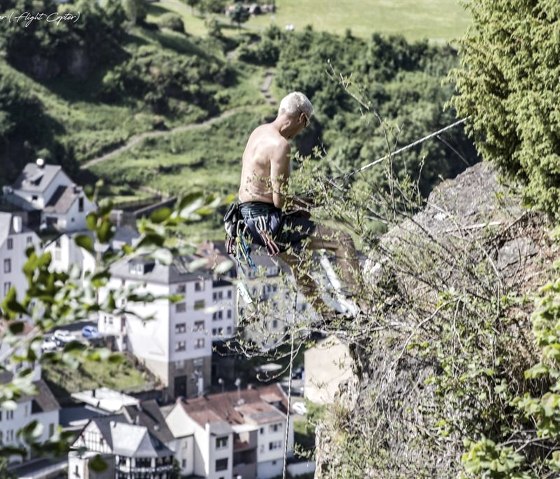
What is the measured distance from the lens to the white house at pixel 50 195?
62812 mm

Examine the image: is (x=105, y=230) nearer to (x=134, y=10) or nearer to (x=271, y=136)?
(x=271, y=136)

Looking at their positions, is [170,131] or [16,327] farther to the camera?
[170,131]

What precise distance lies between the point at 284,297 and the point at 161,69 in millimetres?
72510

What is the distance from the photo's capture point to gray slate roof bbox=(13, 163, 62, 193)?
6488cm

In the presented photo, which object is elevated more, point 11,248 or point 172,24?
point 172,24

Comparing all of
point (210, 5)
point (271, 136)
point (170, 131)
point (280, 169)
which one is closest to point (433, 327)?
point (280, 169)

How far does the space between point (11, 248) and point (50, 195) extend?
7.80 metres

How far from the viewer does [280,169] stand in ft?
25.1

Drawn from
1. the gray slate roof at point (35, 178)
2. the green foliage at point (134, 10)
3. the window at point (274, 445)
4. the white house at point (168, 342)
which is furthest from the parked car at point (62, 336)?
the green foliage at point (134, 10)

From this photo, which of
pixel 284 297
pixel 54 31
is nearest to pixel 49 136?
pixel 54 31

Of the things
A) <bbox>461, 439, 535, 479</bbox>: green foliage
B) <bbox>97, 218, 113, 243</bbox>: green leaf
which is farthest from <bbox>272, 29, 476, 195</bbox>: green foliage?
<bbox>97, 218, 113, 243</bbox>: green leaf

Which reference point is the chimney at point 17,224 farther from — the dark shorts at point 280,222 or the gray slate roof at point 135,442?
the dark shorts at point 280,222

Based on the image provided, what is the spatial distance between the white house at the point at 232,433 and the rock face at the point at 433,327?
40073mm

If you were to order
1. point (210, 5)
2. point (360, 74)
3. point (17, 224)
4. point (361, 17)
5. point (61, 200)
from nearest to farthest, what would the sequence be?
1. point (17, 224)
2. point (61, 200)
3. point (360, 74)
4. point (210, 5)
5. point (361, 17)
